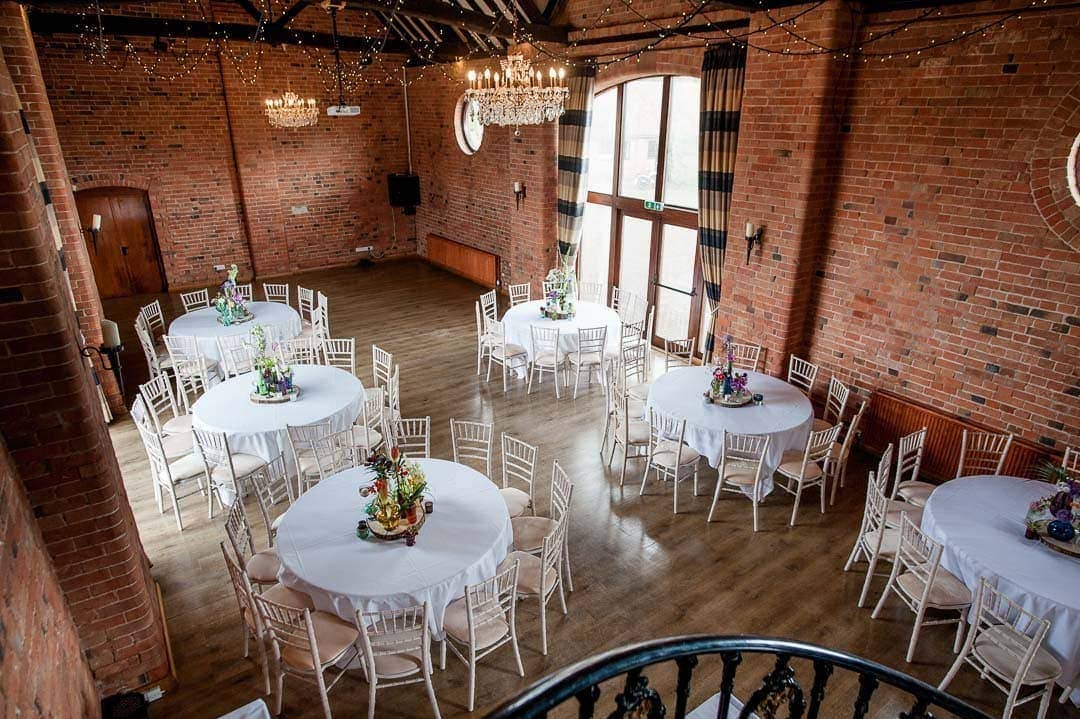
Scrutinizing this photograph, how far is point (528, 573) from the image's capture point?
14.0 ft

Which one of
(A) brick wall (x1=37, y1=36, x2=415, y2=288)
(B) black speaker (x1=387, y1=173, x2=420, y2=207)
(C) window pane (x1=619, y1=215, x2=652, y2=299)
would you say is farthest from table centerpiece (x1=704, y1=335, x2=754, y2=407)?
(A) brick wall (x1=37, y1=36, x2=415, y2=288)

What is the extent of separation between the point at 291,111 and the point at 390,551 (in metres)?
9.04

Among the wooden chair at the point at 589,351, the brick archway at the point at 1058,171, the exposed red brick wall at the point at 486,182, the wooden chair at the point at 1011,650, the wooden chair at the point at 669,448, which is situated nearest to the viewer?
the wooden chair at the point at 1011,650

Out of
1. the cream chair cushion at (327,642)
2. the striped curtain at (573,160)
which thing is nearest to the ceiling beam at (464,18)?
the striped curtain at (573,160)

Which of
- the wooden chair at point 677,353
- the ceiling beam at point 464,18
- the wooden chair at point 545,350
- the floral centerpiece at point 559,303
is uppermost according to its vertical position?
the ceiling beam at point 464,18

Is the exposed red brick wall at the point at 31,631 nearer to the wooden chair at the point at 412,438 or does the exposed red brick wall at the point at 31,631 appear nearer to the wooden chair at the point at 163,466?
the wooden chair at the point at 163,466

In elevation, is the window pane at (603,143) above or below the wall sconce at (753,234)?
above

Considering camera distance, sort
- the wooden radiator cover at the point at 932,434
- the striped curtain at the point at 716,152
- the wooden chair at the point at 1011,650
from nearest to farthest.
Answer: the wooden chair at the point at 1011,650, the wooden radiator cover at the point at 932,434, the striped curtain at the point at 716,152

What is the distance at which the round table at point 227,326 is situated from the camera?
7328mm

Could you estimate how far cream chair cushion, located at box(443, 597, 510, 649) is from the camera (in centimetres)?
370

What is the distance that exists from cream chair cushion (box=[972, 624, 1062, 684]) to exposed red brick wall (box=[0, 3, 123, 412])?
24.9 feet

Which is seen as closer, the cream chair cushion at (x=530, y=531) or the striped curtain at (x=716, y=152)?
the cream chair cushion at (x=530, y=531)

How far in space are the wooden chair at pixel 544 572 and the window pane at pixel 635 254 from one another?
17.5 feet

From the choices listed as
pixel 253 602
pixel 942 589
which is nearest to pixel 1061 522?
pixel 942 589
